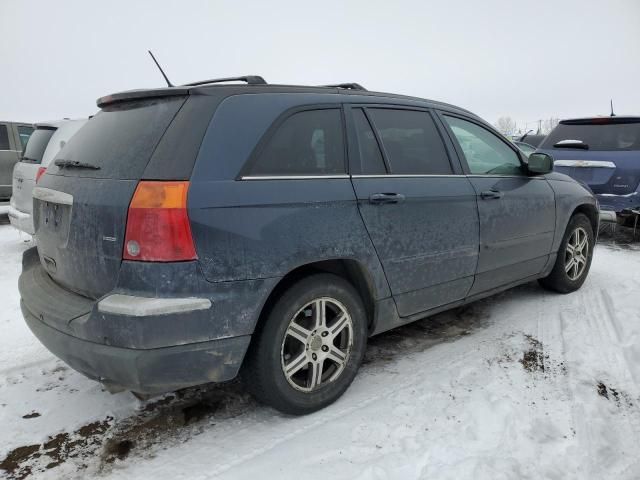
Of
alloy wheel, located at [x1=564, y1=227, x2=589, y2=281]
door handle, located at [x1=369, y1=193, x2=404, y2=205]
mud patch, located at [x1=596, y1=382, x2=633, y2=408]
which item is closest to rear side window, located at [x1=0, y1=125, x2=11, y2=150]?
door handle, located at [x1=369, y1=193, x2=404, y2=205]

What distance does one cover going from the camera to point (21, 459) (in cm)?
225

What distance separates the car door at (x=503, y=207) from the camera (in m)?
3.46

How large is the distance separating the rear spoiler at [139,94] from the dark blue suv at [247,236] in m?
0.01

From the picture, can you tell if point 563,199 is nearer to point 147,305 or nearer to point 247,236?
point 247,236

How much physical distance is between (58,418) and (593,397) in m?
2.98

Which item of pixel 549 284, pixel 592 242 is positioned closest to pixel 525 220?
pixel 549 284

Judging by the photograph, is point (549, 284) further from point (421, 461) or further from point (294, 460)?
point (294, 460)

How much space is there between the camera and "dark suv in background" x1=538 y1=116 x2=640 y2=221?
6363 mm

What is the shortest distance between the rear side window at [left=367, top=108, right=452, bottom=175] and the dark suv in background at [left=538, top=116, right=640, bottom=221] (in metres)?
4.17

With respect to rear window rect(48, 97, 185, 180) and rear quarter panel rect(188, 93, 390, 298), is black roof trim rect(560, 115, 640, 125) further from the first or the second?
rear window rect(48, 97, 185, 180)

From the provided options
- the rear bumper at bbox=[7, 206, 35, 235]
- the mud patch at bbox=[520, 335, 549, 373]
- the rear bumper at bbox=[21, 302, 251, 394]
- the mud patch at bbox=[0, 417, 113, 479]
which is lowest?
the mud patch at bbox=[520, 335, 549, 373]

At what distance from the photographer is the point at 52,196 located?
8.32 ft

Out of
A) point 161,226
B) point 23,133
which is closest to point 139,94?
point 161,226

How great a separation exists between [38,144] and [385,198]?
576 centimetres
